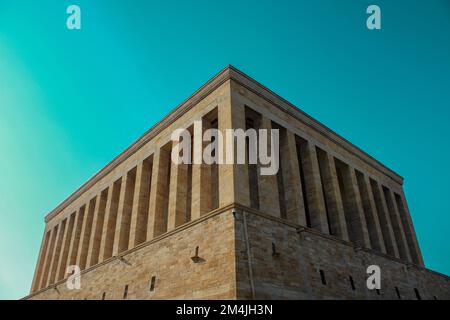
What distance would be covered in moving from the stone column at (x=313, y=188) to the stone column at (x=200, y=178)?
221 inches

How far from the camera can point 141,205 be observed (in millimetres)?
18688

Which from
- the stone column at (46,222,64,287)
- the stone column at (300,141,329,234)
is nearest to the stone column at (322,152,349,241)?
the stone column at (300,141,329,234)

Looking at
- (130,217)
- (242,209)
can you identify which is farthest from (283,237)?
(130,217)

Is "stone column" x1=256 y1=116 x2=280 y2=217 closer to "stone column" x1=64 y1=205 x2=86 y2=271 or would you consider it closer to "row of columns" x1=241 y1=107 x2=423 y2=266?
"row of columns" x1=241 y1=107 x2=423 y2=266

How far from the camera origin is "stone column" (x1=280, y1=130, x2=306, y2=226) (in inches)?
591

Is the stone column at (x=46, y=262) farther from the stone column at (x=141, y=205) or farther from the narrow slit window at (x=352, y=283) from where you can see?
the narrow slit window at (x=352, y=283)

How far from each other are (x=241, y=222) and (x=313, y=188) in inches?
279

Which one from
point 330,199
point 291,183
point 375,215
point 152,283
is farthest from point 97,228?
point 375,215

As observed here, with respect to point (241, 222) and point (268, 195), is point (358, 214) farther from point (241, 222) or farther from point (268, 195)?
point (241, 222)

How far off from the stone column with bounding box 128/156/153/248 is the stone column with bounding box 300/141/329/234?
30.1 ft

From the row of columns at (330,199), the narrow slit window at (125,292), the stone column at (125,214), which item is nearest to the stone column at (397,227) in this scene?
the row of columns at (330,199)

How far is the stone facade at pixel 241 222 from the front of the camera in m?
11.5

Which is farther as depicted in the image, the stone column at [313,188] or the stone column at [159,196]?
the stone column at [159,196]
